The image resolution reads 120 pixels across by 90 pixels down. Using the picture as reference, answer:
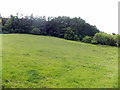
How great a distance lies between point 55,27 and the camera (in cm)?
8650

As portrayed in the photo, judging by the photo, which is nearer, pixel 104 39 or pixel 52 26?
pixel 104 39

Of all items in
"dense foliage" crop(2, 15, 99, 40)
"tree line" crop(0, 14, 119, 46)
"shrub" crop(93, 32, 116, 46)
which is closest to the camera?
"shrub" crop(93, 32, 116, 46)

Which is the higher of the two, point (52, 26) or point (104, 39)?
point (52, 26)

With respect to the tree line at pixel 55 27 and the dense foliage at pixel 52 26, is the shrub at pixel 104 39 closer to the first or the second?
the tree line at pixel 55 27

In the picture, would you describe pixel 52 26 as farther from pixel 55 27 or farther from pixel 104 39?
pixel 104 39

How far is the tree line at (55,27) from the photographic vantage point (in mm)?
76188

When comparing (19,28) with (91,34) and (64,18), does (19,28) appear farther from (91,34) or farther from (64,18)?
(91,34)

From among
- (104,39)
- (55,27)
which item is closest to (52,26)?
(55,27)

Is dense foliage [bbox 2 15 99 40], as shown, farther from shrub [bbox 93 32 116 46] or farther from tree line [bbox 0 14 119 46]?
shrub [bbox 93 32 116 46]

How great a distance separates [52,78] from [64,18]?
80980 mm

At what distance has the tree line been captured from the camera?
76.2 metres

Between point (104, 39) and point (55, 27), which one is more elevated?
point (55, 27)

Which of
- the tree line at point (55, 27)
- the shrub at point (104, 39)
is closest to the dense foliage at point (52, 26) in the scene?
the tree line at point (55, 27)

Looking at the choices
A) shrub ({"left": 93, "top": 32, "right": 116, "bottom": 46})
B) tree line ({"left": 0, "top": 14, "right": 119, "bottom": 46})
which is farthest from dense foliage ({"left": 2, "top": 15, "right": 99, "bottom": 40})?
shrub ({"left": 93, "top": 32, "right": 116, "bottom": 46})
